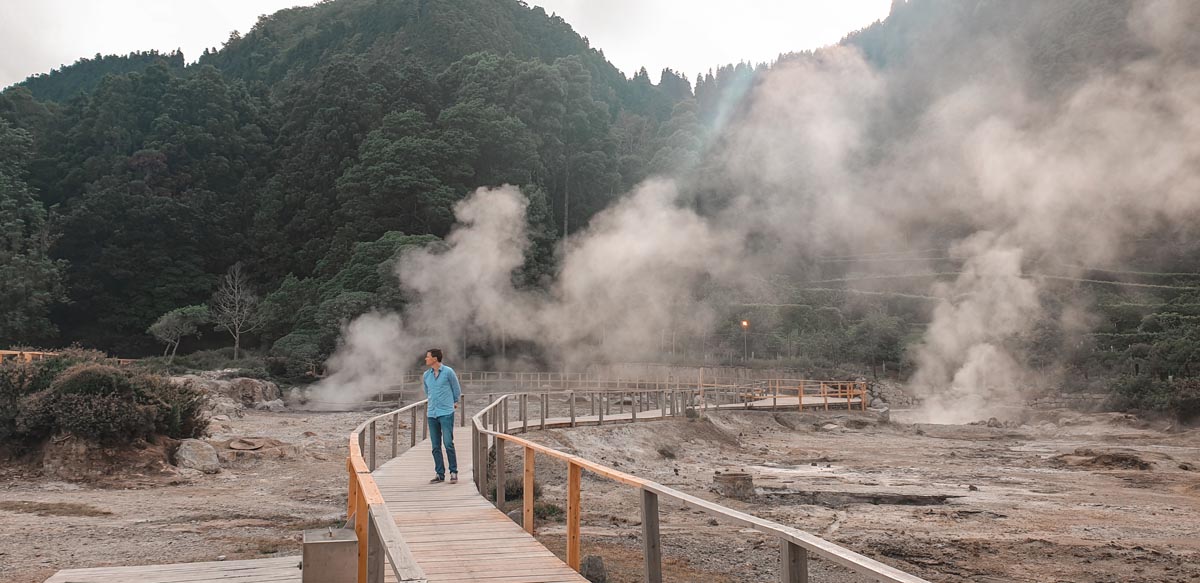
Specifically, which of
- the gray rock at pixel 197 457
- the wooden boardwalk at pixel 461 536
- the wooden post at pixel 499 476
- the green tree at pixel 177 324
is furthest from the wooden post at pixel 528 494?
the green tree at pixel 177 324

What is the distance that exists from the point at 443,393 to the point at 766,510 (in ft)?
17.6

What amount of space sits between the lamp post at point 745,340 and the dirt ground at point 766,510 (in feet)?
106

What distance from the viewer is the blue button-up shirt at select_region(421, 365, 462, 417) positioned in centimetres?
965

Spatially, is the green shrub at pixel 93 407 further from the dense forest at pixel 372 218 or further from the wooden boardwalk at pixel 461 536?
the dense forest at pixel 372 218

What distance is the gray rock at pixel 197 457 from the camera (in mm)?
15155

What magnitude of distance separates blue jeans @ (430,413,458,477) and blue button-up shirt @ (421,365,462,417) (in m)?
0.08

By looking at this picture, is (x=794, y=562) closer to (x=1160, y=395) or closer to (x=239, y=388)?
(x=1160, y=395)

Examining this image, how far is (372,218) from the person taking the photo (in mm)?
60406

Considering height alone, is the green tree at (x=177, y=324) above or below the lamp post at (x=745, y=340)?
Result: above

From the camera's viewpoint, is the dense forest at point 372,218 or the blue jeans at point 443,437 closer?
the blue jeans at point 443,437

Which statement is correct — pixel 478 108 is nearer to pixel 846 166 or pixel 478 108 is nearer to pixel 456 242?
pixel 456 242

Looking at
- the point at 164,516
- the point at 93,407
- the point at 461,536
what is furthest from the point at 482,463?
the point at 93,407

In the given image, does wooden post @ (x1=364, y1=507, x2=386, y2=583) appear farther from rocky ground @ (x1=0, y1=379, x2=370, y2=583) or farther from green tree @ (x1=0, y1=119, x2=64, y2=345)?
green tree @ (x1=0, y1=119, x2=64, y2=345)

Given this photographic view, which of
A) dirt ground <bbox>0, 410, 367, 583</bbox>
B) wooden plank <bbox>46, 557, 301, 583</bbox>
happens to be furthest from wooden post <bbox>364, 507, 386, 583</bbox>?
dirt ground <bbox>0, 410, 367, 583</bbox>
